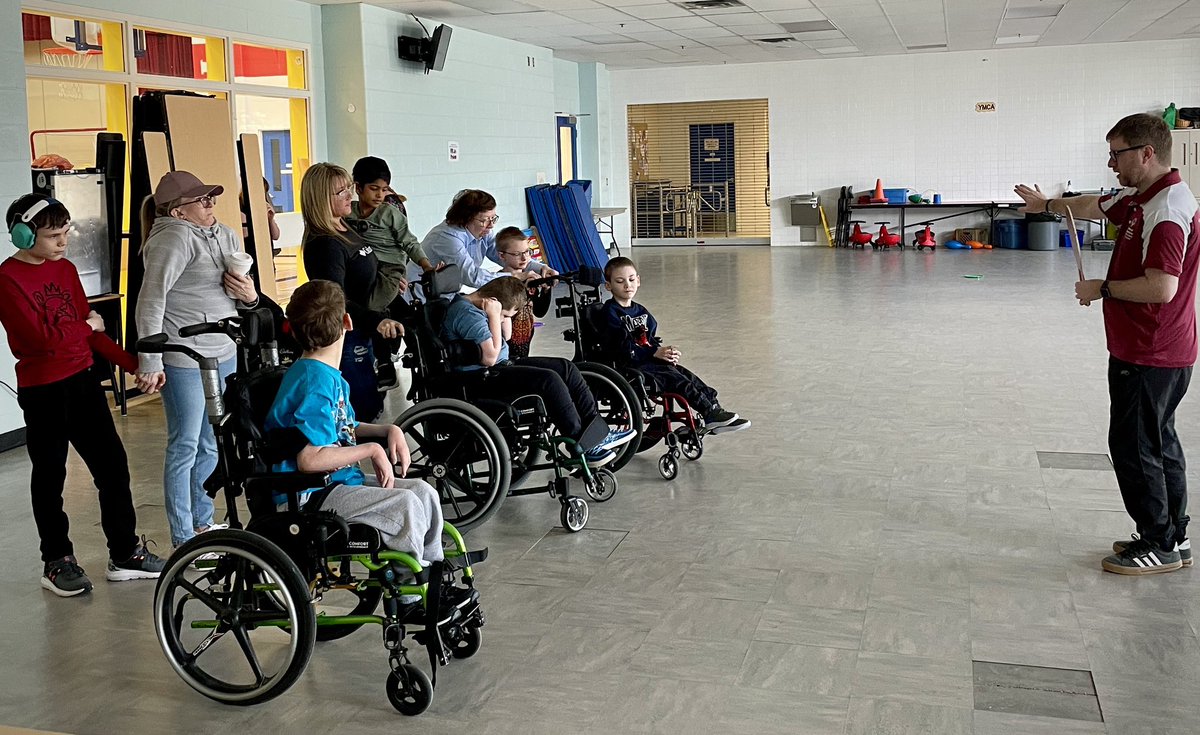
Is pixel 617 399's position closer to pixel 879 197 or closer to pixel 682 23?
pixel 682 23

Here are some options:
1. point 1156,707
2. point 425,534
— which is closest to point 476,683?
point 425,534

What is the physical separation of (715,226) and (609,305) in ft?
61.1

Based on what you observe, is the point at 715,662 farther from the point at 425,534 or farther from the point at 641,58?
the point at 641,58

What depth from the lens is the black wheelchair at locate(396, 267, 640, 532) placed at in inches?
166

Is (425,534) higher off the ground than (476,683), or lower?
higher

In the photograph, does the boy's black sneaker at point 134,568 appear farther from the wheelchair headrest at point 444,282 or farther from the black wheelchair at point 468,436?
the wheelchair headrest at point 444,282

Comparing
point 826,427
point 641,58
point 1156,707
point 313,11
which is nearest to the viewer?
point 1156,707

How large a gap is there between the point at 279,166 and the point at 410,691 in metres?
7.96

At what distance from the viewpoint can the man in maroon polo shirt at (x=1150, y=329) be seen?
3.55 meters

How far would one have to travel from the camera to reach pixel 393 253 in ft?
18.5

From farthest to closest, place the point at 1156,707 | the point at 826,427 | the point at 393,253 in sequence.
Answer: the point at 826,427 < the point at 393,253 < the point at 1156,707

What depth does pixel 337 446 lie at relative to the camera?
3014 mm

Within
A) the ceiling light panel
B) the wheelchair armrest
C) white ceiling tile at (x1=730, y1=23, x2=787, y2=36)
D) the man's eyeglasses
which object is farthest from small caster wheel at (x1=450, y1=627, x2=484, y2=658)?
white ceiling tile at (x1=730, y1=23, x2=787, y2=36)

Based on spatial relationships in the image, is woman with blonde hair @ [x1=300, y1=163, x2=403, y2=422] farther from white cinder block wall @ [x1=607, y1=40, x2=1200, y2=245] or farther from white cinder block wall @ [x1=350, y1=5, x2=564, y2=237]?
white cinder block wall @ [x1=607, y1=40, x2=1200, y2=245]
